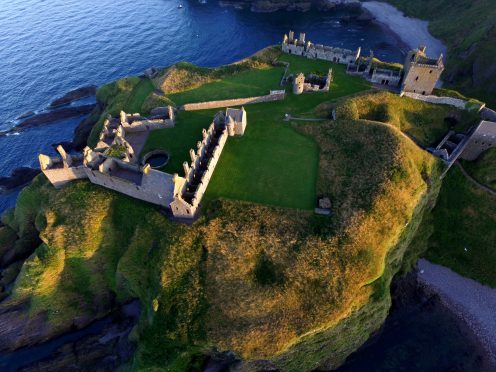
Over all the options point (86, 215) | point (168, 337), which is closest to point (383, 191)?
point (168, 337)

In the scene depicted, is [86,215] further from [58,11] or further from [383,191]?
[58,11]

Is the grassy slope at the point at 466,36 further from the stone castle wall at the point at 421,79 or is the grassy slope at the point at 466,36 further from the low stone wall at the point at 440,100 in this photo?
the stone castle wall at the point at 421,79

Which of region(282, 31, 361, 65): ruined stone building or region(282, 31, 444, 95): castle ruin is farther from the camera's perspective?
region(282, 31, 361, 65): ruined stone building

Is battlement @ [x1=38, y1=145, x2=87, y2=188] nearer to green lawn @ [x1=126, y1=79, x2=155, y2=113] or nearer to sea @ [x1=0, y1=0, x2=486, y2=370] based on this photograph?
green lawn @ [x1=126, y1=79, x2=155, y2=113]

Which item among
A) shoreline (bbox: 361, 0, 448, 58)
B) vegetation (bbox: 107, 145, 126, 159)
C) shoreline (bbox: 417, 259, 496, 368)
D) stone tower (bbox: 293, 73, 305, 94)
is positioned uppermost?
stone tower (bbox: 293, 73, 305, 94)

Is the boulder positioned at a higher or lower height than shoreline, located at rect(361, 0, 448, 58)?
lower

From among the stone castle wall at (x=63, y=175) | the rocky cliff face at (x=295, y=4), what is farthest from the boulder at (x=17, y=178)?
the rocky cliff face at (x=295, y=4)

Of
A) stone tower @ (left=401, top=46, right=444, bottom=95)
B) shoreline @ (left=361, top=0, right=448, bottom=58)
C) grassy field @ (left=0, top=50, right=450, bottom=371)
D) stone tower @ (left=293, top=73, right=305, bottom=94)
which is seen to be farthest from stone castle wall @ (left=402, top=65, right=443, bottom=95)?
shoreline @ (left=361, top=0, right=448, bottom=58)
